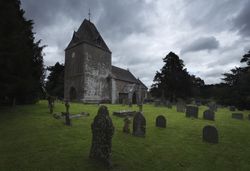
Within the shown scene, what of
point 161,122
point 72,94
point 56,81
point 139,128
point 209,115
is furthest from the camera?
point 56,81

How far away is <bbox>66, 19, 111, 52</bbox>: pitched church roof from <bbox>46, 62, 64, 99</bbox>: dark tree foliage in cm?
1459

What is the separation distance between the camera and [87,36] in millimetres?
31625

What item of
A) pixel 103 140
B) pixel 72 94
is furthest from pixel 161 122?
pixel 72 94

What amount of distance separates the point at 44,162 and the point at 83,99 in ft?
80.4

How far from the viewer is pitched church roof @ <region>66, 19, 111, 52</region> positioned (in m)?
31.2

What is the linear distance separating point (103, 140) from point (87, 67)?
2633 centimetres

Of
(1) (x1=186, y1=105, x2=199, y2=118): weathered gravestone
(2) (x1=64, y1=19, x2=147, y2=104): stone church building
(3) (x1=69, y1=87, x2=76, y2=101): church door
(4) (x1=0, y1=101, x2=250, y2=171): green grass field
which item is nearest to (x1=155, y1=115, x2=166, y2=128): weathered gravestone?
(4) (x1=0, y1=101, x2=250, y2=171): green grass field

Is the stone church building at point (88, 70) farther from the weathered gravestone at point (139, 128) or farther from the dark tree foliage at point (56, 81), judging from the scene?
the weathered gravestone at point (139, 128)

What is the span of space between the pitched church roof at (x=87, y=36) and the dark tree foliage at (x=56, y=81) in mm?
14591

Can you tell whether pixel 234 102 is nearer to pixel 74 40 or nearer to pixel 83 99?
pixel 83 99

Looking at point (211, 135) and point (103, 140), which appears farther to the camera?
point (211, 135)

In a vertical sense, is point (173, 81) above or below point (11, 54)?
above

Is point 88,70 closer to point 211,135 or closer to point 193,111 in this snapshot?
point 193,111

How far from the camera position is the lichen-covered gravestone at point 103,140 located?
4.23 m
